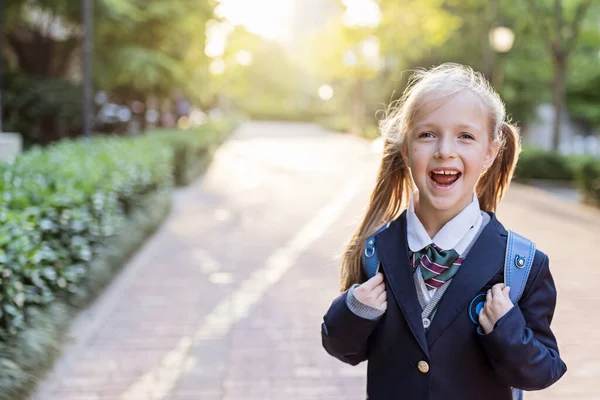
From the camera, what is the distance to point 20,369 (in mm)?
3992

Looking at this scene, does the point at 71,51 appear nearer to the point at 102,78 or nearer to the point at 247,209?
the point at 102,78

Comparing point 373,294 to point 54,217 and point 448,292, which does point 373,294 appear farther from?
point 54,217

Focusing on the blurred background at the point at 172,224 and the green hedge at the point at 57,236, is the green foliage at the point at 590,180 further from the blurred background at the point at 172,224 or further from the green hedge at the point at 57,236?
the green hedge at the point at 57,236

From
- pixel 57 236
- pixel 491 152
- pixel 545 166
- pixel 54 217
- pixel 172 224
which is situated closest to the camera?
pixel 491 152

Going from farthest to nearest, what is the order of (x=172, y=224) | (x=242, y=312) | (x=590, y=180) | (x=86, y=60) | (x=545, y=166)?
(x=545, y=166), (x=590, y=180), (x=86, y=60), (x=172, y=224), (x=242, y=312)

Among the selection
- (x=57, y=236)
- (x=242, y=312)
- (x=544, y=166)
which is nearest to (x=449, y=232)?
(x=57, y=236)

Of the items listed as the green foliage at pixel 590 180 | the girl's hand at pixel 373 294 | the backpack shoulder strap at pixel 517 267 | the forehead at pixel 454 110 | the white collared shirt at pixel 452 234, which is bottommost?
the green foliage at pixel 590 180

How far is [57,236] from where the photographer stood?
17.9 ft

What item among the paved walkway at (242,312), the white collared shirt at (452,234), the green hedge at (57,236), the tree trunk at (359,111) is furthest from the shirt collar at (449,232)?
the tree trunk at (359,111)

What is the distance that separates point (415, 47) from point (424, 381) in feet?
111

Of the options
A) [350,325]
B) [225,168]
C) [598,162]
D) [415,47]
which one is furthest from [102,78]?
[415,47]

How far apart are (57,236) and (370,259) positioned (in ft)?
13.5

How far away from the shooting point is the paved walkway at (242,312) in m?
4.46

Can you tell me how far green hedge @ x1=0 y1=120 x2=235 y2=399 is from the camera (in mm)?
4109
